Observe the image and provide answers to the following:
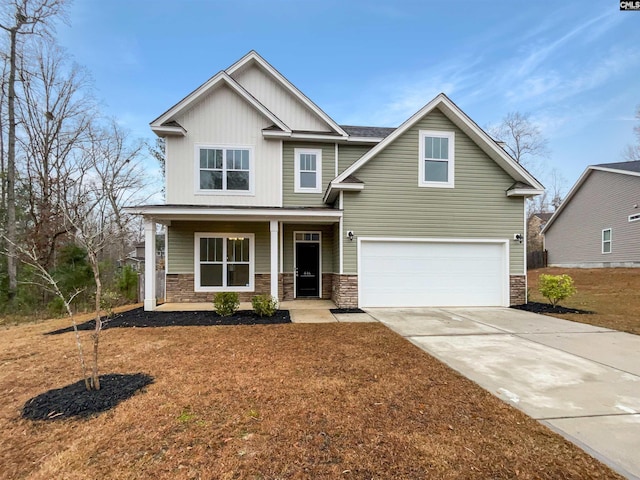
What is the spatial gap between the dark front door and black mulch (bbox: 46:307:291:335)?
109 inches

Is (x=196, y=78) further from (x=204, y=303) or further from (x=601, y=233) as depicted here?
(x=601, y=233)

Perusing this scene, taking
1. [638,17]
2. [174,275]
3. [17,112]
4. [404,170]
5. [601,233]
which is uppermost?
[638,17]

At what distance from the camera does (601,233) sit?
1997 cm

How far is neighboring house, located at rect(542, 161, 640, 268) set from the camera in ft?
58.3

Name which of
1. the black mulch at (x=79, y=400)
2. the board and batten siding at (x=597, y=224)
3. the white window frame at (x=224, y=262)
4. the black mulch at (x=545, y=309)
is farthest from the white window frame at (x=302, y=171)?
the board and batten siding at (x=597, y=224)

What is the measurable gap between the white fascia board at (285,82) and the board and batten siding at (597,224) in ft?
59.5

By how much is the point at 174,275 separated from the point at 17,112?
11.8 m

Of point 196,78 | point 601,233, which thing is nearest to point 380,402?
point 196,78

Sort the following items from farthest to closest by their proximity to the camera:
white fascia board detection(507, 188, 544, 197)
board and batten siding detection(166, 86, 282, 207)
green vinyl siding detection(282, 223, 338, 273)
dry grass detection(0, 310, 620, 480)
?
green vinyl siding detection(282, 223, 338, 273) → board and batten siding detection(166, 86, 282, 207) → white fascia board detection(507, 188, 544, 197) → dry grass detection(0, 310, 620, 480)

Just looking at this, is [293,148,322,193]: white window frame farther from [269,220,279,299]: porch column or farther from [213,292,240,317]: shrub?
[213,292,240,317]: shrub

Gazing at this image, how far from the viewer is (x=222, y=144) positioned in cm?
1083

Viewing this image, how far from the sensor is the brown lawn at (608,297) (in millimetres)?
8180

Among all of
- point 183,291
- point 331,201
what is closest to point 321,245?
point 331,201

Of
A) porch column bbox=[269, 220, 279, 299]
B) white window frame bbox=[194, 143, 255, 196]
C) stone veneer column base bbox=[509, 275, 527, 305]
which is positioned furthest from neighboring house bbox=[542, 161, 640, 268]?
white window frame bbox=[194, 143, 255, 196]
